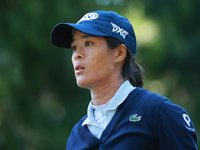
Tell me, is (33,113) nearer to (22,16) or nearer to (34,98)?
(34,98)

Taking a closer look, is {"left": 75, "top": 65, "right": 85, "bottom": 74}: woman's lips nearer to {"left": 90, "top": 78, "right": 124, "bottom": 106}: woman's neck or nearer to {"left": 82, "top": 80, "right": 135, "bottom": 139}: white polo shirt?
{"left": 90, "top": 78, "right": 124, "bottom": 106}: woman's neck

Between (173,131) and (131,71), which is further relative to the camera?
(131,71)

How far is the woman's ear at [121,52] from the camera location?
9.29 feet

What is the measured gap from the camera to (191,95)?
11609 mm

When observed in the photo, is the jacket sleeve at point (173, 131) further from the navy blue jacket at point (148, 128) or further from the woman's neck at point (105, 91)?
the woman's neck at point (105, 91)

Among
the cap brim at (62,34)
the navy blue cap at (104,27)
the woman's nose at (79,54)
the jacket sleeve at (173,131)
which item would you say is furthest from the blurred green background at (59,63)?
the jacket sleeve at (173,131)

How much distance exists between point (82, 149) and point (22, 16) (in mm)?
5895

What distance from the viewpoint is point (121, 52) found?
2.85 meters

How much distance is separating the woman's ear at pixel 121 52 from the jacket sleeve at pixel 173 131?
0.59 metres

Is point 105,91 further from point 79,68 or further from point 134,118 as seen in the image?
point 134,118

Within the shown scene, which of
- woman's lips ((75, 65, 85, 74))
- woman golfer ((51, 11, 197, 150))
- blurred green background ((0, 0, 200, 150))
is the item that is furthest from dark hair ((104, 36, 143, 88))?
blurred green background ((0, 0, 200, 150))

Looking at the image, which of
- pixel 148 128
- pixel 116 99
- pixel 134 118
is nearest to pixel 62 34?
pixel 116 99

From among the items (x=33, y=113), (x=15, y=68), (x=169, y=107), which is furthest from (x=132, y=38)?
(x=33, y=113)

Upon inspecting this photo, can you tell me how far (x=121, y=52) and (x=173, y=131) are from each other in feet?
2.53
